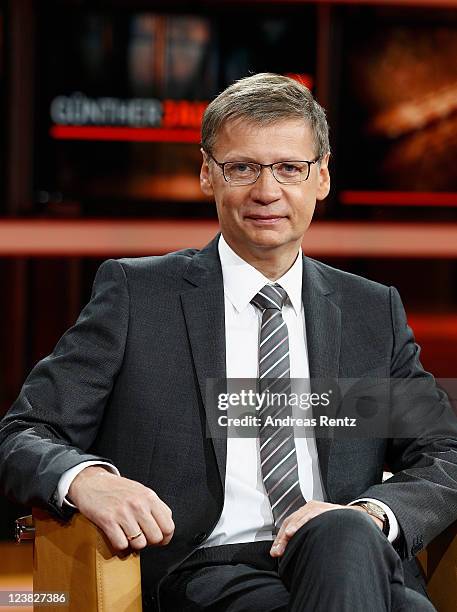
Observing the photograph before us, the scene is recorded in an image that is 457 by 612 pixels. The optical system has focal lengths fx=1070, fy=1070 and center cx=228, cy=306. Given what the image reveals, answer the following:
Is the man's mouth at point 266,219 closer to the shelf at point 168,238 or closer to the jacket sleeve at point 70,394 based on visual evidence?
the jacket sleeve at point 70,394

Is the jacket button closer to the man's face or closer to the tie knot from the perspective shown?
the tie knot

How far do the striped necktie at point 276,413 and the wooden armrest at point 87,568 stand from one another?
317mm

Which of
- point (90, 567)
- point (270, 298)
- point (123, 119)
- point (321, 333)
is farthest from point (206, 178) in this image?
point (123, 119)

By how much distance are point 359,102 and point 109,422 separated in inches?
128

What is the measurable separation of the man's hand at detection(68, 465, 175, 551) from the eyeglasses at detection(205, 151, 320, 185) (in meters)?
0.64

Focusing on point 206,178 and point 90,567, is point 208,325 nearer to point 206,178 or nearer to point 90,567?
point 206,178

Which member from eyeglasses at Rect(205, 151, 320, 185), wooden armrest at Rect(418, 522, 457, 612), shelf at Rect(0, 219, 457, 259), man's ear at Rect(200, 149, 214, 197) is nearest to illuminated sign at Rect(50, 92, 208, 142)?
shelf at Rect(0, 219, 457, 259)

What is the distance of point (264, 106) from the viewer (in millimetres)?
2043

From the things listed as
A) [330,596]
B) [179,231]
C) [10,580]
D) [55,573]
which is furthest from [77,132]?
[330,596]

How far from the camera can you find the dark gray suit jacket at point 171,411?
1.97 metres

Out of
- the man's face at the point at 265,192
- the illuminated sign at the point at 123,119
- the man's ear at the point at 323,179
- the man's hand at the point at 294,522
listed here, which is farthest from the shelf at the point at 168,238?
the man's hand at the point at 294,522

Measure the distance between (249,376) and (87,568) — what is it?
498 millimetres

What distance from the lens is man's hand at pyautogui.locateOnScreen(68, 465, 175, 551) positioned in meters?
1.74

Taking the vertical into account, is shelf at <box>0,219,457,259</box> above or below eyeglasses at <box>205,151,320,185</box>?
below
